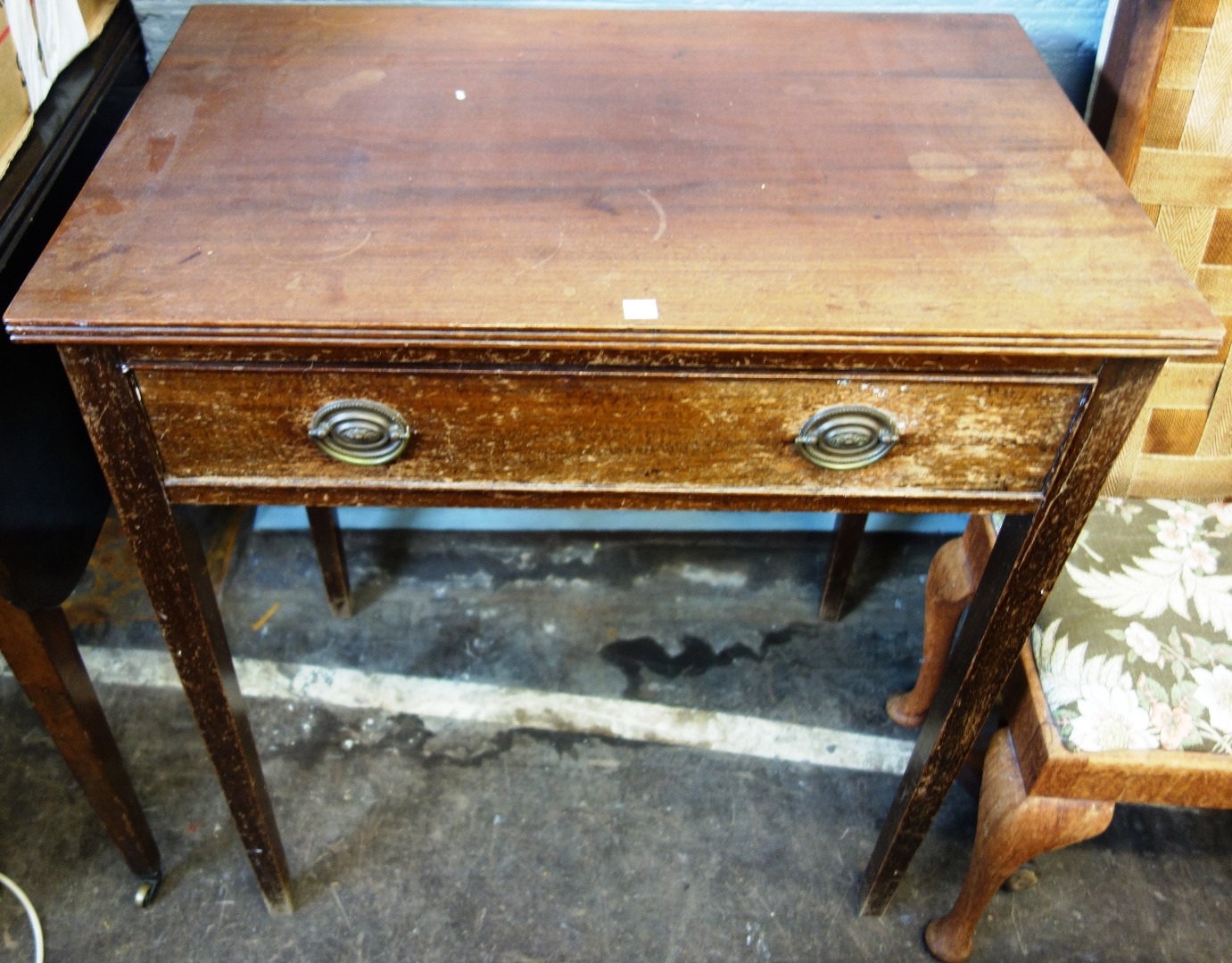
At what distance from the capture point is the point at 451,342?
761 millimetres

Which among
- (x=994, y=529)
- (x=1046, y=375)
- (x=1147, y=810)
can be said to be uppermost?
(x=1046, y=375)

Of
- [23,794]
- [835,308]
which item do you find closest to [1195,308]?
[835,308]

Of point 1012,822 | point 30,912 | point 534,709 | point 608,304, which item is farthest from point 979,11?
point 30,912

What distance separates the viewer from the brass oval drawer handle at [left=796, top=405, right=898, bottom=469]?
2.67 feet

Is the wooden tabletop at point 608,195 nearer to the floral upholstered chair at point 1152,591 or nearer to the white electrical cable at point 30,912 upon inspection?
the floral upholstered chair at point 1152,591

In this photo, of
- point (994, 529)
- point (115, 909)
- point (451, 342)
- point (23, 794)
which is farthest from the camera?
point (23, 794)

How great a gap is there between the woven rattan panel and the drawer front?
396mm

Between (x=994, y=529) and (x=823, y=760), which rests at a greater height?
(x=994, y=529)

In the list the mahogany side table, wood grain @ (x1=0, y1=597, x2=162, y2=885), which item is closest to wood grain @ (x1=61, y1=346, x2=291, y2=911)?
the mahogany side table

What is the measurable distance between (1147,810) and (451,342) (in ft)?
3.96

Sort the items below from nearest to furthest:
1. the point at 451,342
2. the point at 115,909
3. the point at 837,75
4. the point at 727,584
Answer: the point at 451,342 → the point at 837,75 → the point at 115,909 → the point at 727,584

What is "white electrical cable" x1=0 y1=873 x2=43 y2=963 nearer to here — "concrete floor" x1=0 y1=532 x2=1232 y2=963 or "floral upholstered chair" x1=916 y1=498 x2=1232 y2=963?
"concrete floor" x1=0 y1=532 x2=1232 y2=963

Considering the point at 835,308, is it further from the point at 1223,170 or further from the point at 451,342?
the point at 1223,170

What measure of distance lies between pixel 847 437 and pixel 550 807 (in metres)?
0.79
